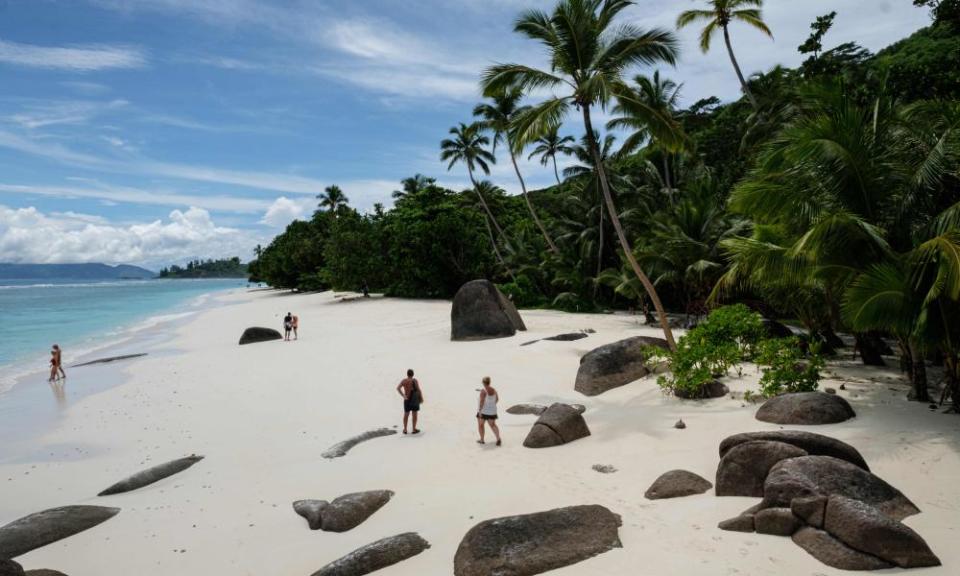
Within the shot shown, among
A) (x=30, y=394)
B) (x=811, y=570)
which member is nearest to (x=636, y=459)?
(x=811, y=570)

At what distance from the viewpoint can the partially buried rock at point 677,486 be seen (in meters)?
6.55

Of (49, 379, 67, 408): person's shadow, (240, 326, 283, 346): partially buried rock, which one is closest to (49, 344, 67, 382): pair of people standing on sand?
(49, 379, 67, 408): person's shadow

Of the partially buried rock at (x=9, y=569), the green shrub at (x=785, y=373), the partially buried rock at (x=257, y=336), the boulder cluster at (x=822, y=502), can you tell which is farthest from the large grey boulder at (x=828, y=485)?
the partially buried rock at (x=257, y=336)

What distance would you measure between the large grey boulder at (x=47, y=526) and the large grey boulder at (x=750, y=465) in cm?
838

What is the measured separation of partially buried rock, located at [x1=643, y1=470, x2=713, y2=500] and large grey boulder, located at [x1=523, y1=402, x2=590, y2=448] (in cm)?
233

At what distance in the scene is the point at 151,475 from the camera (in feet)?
28.9

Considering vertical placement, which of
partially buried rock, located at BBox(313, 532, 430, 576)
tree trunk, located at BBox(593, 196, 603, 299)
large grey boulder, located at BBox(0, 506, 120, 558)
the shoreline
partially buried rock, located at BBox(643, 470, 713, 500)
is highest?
tree trunk, located at BBox(593, 196, 603, 299)

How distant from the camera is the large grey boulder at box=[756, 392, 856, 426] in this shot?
838 centimetres

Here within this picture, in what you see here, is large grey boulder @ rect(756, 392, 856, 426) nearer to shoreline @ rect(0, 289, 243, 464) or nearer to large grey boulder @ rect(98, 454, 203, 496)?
large grey boulder @ rect(98, 454, 203, 496)

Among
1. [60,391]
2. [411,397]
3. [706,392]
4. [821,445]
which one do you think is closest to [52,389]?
[60,391]

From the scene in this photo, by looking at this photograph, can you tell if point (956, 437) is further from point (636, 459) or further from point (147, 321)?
point (147, 321)

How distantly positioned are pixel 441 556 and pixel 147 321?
44631 mm

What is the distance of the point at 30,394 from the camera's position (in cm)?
1691

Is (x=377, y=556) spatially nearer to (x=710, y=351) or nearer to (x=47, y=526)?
(x=47, y=526)
